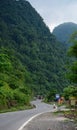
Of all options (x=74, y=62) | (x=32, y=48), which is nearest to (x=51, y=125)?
(x=74, y=62)

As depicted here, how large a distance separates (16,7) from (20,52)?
2034 inches

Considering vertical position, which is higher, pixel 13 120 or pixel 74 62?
pixel 74 62

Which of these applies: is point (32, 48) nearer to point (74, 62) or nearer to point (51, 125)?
point (51, 125)

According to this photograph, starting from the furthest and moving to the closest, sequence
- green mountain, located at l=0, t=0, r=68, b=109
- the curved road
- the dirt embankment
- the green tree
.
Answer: green mountain, located at l=0, t=0, r=68, b=109 < the curved road < the dirt embankment < the green tree

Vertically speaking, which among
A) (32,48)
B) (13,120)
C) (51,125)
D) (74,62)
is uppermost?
(32,48)

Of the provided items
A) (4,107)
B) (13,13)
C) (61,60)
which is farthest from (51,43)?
(4,107)

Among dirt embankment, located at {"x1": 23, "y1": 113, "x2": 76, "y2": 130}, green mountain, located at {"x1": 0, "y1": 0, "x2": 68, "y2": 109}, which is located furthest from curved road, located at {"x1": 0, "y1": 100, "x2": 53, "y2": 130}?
green mountain, located at {"x1": 0, "y1": 0, "x2": 68, "y2": 109}

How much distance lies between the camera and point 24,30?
5989 inches

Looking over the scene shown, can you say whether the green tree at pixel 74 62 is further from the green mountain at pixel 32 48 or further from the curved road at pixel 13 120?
the green mountain at pixel 32 48

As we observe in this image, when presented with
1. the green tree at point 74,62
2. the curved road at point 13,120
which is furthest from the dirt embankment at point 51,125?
the green tree at point 74,62

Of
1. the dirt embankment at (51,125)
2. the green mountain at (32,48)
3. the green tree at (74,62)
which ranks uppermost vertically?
the green mountain at (32,48)

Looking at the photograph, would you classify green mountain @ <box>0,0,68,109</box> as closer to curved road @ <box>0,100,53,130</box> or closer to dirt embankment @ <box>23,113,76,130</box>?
curved road @ <box>0,100,53,130</box>

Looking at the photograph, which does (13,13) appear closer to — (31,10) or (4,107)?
(31,10)

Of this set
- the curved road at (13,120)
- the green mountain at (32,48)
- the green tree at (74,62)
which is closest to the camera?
the green tree at (74,62)
